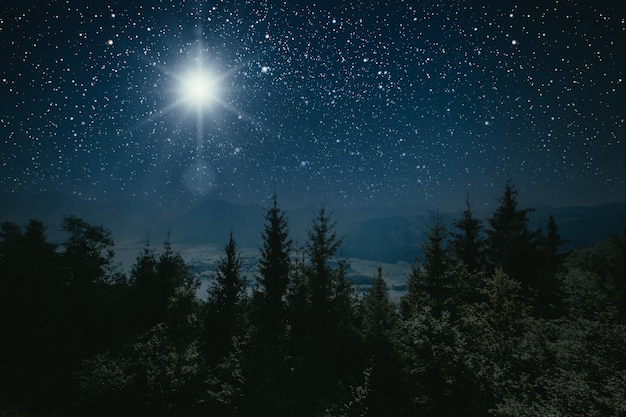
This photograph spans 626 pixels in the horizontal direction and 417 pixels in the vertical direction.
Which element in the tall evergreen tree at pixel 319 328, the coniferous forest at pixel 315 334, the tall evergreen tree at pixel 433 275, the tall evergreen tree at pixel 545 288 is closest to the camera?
the coniferous forest at pixel 315 334

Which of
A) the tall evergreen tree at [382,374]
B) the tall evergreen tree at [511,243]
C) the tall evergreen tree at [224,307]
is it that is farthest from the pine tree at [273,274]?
the tall evergreen tree at [511,243]

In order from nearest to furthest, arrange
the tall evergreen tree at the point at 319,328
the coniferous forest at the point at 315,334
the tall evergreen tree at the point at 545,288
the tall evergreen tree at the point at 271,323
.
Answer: the coniferous forest at the point at 315,334 < the tall evergreen tree at the point at 271,323 < the tall evergreen tree at the point at 319,328 < the tall evergreen tree at the point at 545,288

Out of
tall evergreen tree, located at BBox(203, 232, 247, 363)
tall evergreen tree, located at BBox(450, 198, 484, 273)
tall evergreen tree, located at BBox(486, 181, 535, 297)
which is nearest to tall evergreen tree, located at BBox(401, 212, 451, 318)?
tall evergreen tree, located at BBox(486, 181, 535, 297)

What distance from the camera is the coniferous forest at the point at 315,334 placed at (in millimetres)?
10891

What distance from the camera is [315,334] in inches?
670

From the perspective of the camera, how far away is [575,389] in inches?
366

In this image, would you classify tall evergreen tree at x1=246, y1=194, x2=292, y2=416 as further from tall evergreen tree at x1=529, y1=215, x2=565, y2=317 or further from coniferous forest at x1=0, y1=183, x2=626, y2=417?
tall evergreen tree at x1=529, y1=215, x2=565, y2=317

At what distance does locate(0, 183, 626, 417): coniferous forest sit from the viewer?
1089 cm

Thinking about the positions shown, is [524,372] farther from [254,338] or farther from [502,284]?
[254,338]

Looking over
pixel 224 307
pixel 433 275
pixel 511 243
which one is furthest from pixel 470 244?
pixel 224 307

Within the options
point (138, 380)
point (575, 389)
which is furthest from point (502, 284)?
point (138, 380)

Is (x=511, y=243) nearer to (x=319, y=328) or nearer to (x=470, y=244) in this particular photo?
(x=470, y=244)

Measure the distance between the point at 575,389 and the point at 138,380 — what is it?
66.7 feet

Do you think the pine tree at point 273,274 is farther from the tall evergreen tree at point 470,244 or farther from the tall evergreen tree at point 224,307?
the tall evergreen tree at point 470,244
